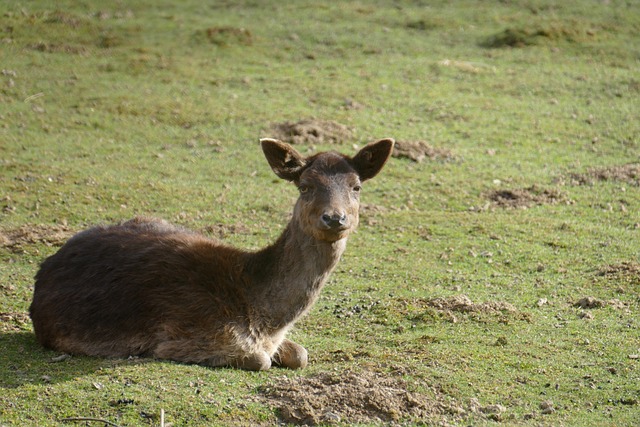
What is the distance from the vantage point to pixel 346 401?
8367mm

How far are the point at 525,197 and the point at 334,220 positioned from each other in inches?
322

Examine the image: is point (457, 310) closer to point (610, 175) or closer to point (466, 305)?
point (466, 305)

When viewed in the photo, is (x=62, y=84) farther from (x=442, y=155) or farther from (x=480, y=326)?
(x=480, y=326)

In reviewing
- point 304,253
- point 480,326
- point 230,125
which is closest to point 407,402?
point 304,253

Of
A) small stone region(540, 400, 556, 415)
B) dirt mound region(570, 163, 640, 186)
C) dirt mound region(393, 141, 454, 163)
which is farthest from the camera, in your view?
dirt mound region(393, 141, 454, 163)

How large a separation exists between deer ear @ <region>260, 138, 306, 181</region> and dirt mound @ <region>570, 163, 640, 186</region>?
8.60 meters

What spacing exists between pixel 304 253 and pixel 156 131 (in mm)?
10061

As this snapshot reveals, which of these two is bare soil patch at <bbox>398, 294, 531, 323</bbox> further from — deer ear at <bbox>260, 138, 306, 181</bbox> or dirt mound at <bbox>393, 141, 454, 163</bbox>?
dirt mound at <bbox>393, 141, 454, 163</bbox>

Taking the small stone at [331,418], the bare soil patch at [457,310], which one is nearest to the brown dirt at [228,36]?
the bare soil patch at [457,310]

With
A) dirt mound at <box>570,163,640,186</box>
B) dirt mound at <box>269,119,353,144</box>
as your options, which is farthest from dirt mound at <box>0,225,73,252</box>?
dirt mound at <box>570,163,640,186</box>

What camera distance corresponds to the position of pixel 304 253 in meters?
9.27

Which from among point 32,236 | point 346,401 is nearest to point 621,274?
point 346,401

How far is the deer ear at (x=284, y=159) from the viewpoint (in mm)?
9508

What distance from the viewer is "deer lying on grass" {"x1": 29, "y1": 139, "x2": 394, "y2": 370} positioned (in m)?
9.14
